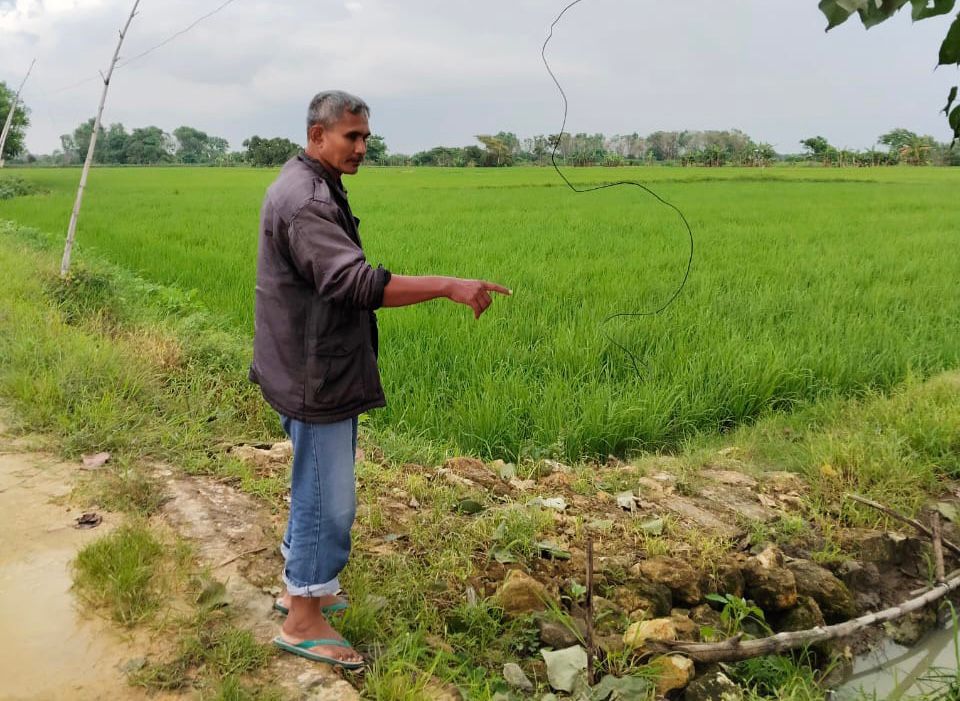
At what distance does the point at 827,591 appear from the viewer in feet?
7.82

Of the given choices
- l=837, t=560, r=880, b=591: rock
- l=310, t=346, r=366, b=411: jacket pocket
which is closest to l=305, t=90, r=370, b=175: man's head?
l=310, t=346, r=366, b=411: jacket pocket

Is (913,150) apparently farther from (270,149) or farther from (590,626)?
(590,626)

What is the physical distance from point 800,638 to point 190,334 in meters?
3.71

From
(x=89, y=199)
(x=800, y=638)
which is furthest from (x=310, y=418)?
(x=89, y=199)

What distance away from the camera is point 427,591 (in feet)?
7.23

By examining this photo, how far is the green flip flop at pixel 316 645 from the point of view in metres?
1.86

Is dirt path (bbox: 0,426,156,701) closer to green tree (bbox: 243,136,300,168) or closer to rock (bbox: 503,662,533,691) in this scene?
rock (bbox: 503,662,533,691)

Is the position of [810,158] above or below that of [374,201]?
above

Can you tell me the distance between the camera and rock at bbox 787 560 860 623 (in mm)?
2381

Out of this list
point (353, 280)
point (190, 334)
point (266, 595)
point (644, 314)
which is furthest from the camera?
point (644, 314)

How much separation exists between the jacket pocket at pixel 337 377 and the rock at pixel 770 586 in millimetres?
1413

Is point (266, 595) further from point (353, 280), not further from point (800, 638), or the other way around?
point (800, 638)

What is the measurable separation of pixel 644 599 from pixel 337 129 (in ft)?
5.07

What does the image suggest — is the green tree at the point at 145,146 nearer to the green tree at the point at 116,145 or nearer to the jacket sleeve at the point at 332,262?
the green tree at the point at 116,145
